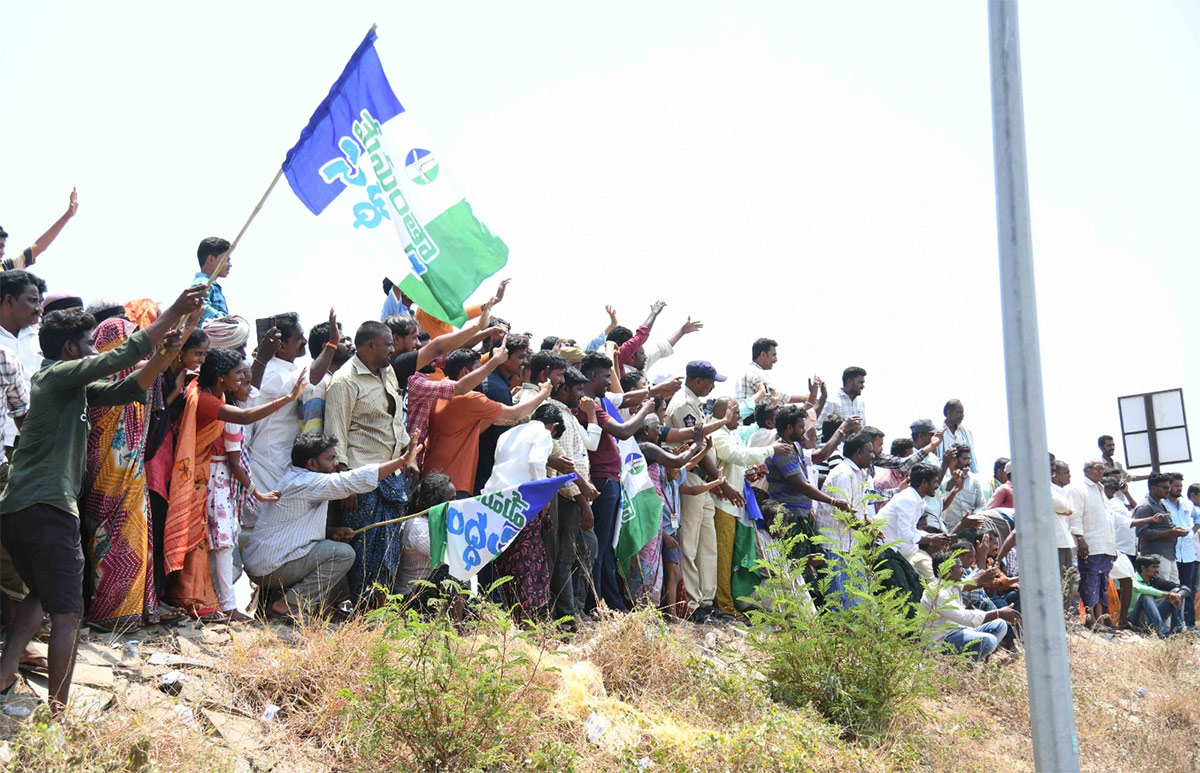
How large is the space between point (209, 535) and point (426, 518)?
1.53 m

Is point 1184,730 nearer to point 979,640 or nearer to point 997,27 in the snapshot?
point 979,640

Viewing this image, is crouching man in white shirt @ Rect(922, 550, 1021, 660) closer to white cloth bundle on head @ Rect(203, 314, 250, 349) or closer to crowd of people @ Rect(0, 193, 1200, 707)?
crowd of people @ Rect(0, 193, 1200, 707)

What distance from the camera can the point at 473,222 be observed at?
889 cm

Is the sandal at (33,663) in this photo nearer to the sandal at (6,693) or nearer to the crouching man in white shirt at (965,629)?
the sandal at (6,693)

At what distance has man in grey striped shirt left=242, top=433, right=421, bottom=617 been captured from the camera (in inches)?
311

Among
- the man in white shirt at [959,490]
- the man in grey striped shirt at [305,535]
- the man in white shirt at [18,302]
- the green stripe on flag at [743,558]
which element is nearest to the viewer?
the man in white shirt at [18,302]

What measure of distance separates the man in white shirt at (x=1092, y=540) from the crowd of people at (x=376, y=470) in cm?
228

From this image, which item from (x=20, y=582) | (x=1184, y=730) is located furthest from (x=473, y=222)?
(x=1184, y=730)

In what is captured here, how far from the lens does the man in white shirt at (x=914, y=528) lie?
11.2 meters

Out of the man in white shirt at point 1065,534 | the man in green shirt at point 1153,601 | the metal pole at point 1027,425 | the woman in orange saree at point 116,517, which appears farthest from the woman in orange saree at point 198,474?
the man in green shirt at point 1153,601

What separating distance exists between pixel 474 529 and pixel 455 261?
207 cm

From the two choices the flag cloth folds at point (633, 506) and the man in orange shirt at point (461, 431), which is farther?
the flag cloth folds at point (633, 506)

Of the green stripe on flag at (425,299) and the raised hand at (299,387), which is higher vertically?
the green stripe on flag at (425,299)

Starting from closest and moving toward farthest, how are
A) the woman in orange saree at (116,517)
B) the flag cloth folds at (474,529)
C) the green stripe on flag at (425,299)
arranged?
the woman in orange saree at (116,517) < the flag cloth folds at (474,529) < the green stripe on flag at (425,299)
